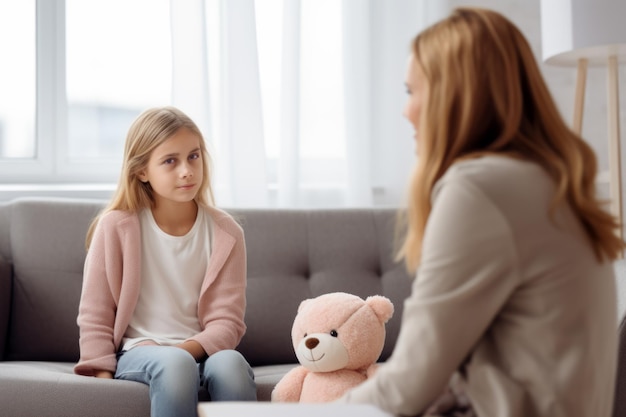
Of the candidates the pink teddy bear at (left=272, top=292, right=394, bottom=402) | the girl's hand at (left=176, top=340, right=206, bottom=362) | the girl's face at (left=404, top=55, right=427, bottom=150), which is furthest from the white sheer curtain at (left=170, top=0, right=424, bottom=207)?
the girl's face at (left=404, top=55, right=427, bottom=150)

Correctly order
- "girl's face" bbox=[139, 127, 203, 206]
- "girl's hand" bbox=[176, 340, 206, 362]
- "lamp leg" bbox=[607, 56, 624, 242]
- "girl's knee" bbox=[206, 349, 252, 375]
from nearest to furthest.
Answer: "girl's knee" bbox=[206, 349, 252, 375] → "girl's hand" bbox=[176, 340, 206, 362] → "girl's face" bbox=[139, 127, 203, 206] → "lamp leg" bbox=[607, 56, 624, 242]

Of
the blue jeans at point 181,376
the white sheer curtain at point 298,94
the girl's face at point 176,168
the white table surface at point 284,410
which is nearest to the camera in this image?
the white table surface at point 284,410

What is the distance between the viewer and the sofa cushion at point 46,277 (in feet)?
7.96

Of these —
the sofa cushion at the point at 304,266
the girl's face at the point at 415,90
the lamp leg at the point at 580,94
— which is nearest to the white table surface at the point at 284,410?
the girl's face at the point at 415,90

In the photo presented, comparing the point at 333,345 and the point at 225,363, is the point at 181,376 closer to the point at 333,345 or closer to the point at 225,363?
the point at 225,363

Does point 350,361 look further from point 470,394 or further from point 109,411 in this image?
point 470,394

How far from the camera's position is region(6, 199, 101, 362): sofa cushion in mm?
2426

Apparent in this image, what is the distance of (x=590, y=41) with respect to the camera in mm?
2525

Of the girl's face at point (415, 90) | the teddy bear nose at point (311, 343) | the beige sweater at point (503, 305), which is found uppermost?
the girl's face at point (415, 90)

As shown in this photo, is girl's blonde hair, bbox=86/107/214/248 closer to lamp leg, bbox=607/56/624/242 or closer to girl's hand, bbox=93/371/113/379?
girl's hand, bbox=93/371/113/379

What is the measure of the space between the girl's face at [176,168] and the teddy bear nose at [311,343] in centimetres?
53

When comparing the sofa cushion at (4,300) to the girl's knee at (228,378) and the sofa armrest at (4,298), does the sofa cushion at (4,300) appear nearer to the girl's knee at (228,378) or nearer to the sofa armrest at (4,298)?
the sofa armrest at (4,298)

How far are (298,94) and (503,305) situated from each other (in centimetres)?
205

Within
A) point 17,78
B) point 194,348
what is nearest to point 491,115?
point 194,348
